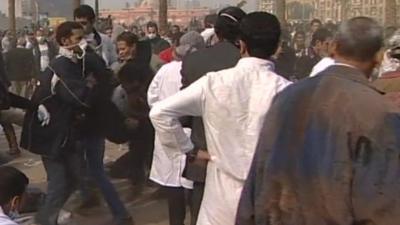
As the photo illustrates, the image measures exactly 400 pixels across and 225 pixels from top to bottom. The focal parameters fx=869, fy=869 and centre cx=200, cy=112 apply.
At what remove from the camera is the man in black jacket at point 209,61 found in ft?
14.6

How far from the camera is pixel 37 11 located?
1676 inches

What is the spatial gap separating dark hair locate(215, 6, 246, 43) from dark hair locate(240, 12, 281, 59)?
2.19ft

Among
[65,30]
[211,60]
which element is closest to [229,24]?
[211,60]

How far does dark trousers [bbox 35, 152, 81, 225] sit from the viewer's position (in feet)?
21.7

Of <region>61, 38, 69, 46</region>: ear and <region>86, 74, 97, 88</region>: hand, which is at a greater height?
<region>61, 38, 69, 46</region>: ear

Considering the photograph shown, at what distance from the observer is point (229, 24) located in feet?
15.2

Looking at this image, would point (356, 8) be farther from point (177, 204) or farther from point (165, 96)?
point (177, 204)

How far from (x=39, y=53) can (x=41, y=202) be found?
531 inches

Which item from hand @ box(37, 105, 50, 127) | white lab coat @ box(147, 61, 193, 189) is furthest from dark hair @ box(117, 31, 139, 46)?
hand @ box(37, 105, 50, 127)

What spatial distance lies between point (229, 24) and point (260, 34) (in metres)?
0.79

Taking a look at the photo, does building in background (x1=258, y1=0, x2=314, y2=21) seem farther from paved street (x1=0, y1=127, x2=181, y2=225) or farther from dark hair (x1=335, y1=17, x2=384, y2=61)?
dark hair (x1=335, y1=17, x2=384, y2=61)

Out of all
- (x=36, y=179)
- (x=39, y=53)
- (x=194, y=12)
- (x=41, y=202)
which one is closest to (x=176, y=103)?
(x=41, y=202)

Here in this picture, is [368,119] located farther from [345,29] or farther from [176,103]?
[176,103]

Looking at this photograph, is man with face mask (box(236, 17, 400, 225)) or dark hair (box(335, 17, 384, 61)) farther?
dark hair (box(335, 17, 384, 61))
